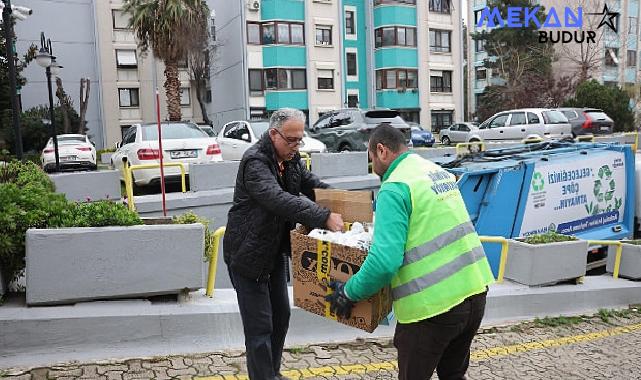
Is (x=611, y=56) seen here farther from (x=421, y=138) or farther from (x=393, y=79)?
(x=421, y=138)

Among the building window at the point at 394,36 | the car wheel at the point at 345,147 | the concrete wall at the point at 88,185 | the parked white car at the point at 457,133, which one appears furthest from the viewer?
the building window at the point at 394,36

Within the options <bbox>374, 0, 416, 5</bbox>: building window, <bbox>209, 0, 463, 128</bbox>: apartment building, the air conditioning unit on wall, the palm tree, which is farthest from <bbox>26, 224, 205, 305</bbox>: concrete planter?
<bbox>374, 0, 416, 5</bbox>: building window

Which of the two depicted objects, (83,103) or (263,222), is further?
(83,103)

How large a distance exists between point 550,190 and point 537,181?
0.38 meters

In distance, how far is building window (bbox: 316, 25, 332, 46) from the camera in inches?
1535

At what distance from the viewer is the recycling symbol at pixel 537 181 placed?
7211 mm

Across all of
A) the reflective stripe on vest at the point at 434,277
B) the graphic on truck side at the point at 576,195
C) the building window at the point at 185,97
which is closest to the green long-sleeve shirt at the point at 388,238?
the reflective stripe on vest at the point at 434,277

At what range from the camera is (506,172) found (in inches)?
272

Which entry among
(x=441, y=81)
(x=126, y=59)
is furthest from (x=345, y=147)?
(x=441, y=81)

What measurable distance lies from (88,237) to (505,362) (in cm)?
354

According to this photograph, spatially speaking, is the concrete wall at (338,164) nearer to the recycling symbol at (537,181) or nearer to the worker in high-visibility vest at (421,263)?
the recycling symbol at (537,181)

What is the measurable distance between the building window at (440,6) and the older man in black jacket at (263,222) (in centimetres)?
4126

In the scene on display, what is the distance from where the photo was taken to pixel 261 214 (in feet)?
11.5

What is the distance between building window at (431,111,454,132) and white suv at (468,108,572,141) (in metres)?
19.5
